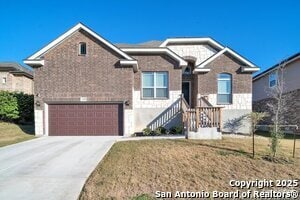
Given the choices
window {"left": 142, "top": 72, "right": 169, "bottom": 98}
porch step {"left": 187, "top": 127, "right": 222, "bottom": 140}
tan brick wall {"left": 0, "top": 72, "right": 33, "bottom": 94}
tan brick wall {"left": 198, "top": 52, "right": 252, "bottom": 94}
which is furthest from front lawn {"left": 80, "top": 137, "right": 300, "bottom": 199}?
tan brick wall {"left": 0, "top": 72, "right": 33, "bottom": 94}

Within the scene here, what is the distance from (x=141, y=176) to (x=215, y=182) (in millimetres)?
1919

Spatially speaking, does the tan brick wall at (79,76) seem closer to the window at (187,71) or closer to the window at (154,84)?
the window at (154,84)

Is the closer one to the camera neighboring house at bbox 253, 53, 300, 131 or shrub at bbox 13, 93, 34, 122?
neighboring house at bbox 253, 53, 300, 131

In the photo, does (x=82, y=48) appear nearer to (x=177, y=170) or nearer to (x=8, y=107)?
(x=8, y=107)

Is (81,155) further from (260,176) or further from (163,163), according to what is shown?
(260,176)

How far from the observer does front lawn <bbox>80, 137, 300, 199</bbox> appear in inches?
221

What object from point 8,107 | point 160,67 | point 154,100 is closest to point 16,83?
point 8,107

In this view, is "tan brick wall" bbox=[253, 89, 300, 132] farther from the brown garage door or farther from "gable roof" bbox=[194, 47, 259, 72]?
the brown garage door

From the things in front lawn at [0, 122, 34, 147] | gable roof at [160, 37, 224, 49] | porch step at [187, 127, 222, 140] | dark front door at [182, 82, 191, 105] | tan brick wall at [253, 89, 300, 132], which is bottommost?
front lawn at [0, 122, 34, 147]

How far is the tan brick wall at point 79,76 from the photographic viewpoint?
14.6 m

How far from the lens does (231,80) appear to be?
667 inches

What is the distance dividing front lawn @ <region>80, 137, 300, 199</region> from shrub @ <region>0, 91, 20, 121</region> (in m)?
12.1

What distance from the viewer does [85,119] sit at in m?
14.8

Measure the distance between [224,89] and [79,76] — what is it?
9929 millimetres
